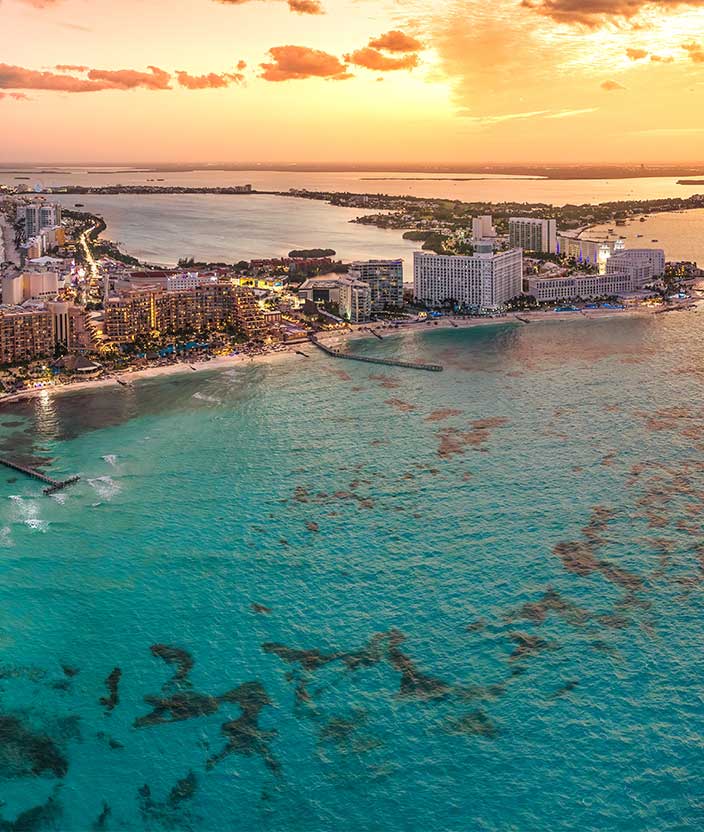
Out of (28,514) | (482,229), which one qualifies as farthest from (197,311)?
(482,229)

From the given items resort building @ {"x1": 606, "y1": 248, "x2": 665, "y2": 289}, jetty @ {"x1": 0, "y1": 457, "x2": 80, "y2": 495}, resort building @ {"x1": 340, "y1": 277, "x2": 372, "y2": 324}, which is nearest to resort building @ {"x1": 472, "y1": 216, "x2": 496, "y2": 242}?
resort building @ {"x1": 606, "y1": 248, "x2": 665, "y2": 289}

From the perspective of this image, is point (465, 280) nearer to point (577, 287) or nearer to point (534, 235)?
point (577, 287)

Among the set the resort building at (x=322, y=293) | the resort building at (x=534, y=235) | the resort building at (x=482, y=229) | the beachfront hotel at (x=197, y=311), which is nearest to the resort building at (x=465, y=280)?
the resort building at (x=322, y=293)

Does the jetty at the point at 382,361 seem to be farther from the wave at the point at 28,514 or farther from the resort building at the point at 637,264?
the resort building at the point at 637,264

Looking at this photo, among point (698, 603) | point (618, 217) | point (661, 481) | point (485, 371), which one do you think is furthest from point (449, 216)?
point (698, 603)

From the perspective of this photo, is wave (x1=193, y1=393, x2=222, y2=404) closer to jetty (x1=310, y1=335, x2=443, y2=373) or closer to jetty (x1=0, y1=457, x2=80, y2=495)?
jetty (x1=0, y1=457, x2=80, y2=495)
